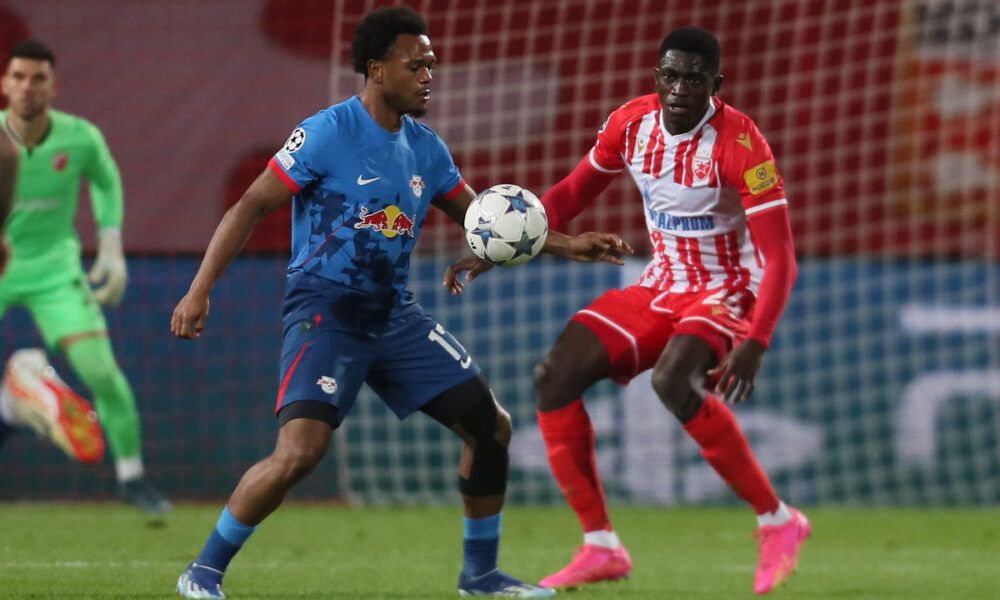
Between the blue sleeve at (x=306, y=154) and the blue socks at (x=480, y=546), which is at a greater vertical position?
the blue sleeve at (x=306, y=154)

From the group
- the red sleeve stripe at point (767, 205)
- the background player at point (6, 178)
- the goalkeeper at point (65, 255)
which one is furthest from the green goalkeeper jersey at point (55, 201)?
the background player at point (6, 178)

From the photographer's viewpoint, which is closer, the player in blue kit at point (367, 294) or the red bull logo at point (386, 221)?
the player in blue kit at point (367, 294)

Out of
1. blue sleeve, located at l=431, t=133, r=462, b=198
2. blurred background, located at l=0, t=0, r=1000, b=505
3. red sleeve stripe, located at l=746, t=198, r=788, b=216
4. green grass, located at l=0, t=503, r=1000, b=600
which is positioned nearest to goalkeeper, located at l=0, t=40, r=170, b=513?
green grass, located at l=0, t=503, r=1000, b=600

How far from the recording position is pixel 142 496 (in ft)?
27.5

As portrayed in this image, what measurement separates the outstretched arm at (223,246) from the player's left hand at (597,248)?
0.92 meters

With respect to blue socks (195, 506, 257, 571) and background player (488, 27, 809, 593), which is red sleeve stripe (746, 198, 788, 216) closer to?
background player (488, 27, 809, 593)

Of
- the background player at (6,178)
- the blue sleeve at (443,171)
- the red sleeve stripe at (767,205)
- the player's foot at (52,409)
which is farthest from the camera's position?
the player's foot at (52,409)

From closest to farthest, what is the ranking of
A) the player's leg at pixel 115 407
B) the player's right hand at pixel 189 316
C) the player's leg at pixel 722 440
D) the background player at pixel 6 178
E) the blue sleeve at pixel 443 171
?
the background player at pixel 6 178
the player's right hand at pixel 189 316
the blue sleeve at pixel 443 171
the player's leg at pixel 722 440
the player's leg at pixel 115 407

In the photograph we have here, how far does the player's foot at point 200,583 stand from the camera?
482 centimetres

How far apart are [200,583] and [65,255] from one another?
4018 mm

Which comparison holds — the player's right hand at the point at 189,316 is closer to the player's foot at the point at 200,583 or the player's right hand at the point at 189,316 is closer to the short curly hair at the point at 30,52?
the player's foot at the point at 200,583

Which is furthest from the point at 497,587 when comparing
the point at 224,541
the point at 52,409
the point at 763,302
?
the point at 52,409

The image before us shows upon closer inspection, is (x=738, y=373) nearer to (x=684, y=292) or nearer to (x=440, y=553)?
(x=684, y=292)

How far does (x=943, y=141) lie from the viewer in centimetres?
1041
